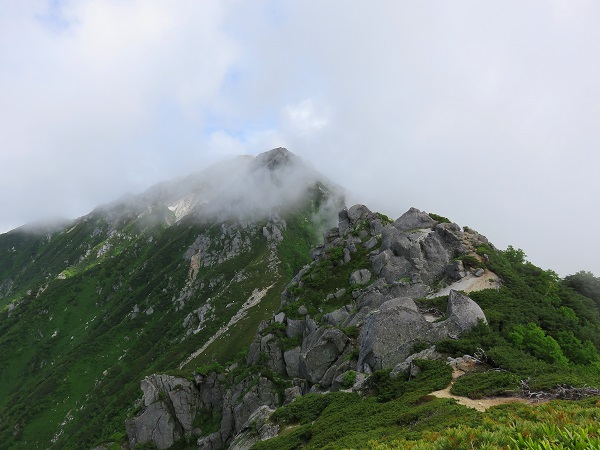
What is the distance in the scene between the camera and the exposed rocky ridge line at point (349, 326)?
36.0 metres

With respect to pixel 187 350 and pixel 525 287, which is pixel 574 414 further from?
pixel 187 350

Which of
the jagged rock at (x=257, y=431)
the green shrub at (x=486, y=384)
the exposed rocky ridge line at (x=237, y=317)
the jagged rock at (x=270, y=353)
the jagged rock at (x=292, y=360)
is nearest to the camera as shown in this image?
the green shrub at (x=486, y=384)

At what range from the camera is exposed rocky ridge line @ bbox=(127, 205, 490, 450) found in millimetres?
36031

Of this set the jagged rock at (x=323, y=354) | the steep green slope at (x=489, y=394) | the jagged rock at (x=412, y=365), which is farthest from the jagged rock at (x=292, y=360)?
the jagged rock at (x=412, y=365)

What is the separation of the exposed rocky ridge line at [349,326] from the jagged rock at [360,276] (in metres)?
0.19

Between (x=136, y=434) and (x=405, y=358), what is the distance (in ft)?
238

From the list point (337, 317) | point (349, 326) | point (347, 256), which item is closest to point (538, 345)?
point (349, 326)

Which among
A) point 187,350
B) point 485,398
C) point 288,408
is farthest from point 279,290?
point 485,398

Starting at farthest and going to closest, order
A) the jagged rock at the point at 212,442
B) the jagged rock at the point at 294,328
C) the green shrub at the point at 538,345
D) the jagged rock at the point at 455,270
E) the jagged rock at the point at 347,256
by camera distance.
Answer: the jagged rock at the point at 347,256 → the jagged rock at the point at 212,442 → the jagged rock at the point at 294,328 → the jagged rock at the point at 455,270 → the green shrub at the point at 538,345

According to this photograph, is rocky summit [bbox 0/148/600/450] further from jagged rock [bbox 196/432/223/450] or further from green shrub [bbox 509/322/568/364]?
jagged rock [bbox 196/432/223/450]

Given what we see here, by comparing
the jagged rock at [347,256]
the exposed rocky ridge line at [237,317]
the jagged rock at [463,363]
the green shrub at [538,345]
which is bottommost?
the green shrub at [538,345]

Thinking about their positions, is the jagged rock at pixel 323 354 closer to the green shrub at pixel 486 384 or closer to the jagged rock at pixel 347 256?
the green shrub at pixel 486 384

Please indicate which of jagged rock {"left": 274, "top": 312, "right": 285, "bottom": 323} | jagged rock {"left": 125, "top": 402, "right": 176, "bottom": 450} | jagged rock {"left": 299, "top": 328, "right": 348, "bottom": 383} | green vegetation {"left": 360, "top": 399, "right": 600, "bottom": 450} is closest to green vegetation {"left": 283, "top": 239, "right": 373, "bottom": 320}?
→ jagged rock {"left": 274, "top": 312, "right": 285, "bottom": 323}

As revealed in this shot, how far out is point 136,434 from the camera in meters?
79.0
